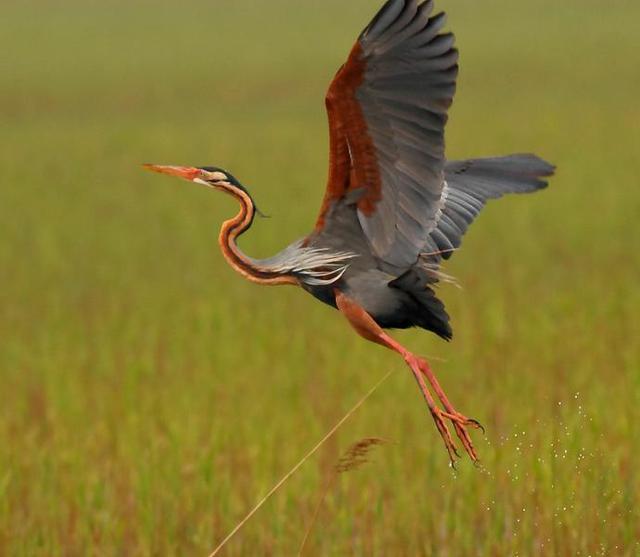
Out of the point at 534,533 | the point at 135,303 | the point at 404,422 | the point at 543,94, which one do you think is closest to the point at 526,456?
the point at 534,533

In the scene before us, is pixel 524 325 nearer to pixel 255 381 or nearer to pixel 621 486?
pixel 255 381

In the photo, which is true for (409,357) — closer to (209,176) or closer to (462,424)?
(462,424)

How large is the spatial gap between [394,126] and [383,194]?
13cm

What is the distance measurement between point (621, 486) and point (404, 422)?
174cm

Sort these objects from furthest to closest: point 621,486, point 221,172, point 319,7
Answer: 1. point 319,7
2. point 621,486
3. point 221,172

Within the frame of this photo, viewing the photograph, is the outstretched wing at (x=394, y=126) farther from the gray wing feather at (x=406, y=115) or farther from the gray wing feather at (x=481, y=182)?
the gray wing feather at (x=481, y=182)

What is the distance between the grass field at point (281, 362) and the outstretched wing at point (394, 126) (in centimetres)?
25

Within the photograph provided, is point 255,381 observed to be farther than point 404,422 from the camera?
Yes

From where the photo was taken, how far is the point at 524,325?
910cm

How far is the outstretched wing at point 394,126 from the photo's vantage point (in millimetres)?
2393

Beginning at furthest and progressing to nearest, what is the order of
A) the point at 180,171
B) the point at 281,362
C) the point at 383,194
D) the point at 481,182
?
1. the point at 281,362
2. the point at 481,182
3. the point at 383,194
4. the point at 180,171

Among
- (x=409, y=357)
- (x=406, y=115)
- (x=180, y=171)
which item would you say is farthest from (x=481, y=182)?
(x=180, y=171)

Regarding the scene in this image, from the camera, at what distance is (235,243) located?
233 cm

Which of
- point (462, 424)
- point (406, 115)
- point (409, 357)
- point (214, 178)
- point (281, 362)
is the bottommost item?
point (281, 362)
